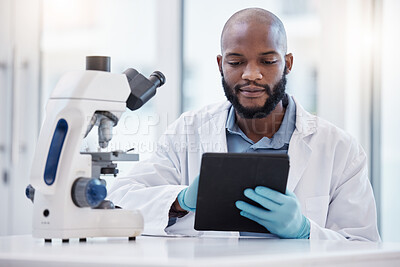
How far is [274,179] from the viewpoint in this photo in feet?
4.34

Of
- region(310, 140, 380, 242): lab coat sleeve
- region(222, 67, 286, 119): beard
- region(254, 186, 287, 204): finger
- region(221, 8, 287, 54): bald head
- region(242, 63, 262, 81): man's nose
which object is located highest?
region(221, 8, 287, 54): bald head

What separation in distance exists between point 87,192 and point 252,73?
0.77 m

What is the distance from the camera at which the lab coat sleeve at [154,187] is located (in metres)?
1.58

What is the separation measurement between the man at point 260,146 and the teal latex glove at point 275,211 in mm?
202

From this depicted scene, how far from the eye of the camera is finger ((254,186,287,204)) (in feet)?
4.33

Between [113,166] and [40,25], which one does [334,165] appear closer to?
[113,166]

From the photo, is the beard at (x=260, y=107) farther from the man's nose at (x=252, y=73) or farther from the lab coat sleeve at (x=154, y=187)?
the lab coat sleeve at (x=154, y=187)

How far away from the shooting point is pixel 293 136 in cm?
187

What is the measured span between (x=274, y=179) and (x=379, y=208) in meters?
1.58

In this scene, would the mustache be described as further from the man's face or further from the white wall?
the white wall

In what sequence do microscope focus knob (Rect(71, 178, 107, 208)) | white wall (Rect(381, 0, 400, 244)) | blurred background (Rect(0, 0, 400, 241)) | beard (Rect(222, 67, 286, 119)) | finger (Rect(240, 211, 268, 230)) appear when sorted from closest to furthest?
microscope focus knob (Rect(71, 178, 107, 208)) → finger (Rect(240, 211, 268, 230)) → beard (Rect(222, 67, 286, 119)) → white wall (Rect(381, 0, 400, 244)) → blurred background (Rect(0, 0, 400, 241))

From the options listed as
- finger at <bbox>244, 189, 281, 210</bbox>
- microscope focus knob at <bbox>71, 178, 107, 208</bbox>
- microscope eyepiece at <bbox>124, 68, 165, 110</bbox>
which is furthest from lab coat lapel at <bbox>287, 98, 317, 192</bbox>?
microscope focus knob at <bbox>71, 178, 107, 208</bbox>

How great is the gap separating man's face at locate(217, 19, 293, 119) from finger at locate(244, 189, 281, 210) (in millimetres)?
579

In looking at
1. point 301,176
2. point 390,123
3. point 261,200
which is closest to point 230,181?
point 261,200
